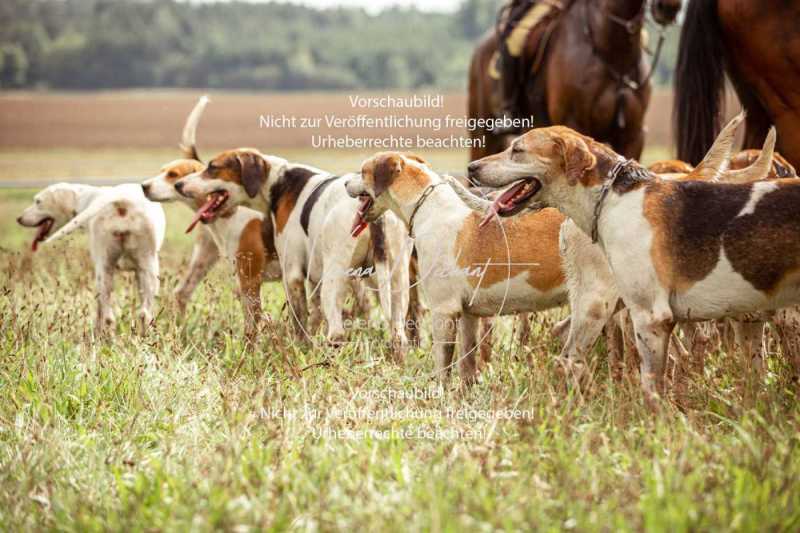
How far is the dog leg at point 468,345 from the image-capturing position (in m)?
5.52

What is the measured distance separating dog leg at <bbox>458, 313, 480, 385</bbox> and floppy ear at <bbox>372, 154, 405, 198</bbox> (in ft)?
2.57

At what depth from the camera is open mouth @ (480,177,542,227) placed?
4.66 metres

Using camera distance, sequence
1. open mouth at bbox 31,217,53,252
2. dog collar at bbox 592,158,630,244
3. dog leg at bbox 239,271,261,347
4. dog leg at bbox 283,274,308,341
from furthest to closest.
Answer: open mouth at bbox 31,217,53,252 < dog leg at bbox 283,274,308,341 < dog leg at bbox 239,271,261,347 < dog collar at bbox 592,158,630,244

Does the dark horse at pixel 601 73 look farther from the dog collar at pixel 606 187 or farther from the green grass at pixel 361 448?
the dog collar at pixel 606 187

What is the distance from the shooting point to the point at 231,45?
58.6 metres

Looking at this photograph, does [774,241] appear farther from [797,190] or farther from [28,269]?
[28,269]

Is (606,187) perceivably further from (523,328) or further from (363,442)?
(523,328)

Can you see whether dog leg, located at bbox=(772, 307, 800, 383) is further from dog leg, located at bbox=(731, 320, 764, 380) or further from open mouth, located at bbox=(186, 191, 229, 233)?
open mouth, located at bbox=(186, 191, 229, 233)

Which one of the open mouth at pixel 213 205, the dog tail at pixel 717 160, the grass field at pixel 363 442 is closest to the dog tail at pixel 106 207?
the open mouth at pixel 213 205

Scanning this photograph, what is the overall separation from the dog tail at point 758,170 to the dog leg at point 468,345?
1.43m

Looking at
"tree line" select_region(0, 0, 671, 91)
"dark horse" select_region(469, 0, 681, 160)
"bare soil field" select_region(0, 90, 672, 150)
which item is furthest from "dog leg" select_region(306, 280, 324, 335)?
"tree line" select_region(0, 0, 671, 91)

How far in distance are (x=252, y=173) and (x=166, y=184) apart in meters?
0.86

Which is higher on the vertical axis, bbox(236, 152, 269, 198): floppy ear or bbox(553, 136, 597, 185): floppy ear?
bbox(553, 136, 597, 185): floppy ear

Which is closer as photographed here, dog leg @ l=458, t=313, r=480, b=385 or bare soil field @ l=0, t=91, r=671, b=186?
dog leg @ l=458, t=313, r=480, b=385
